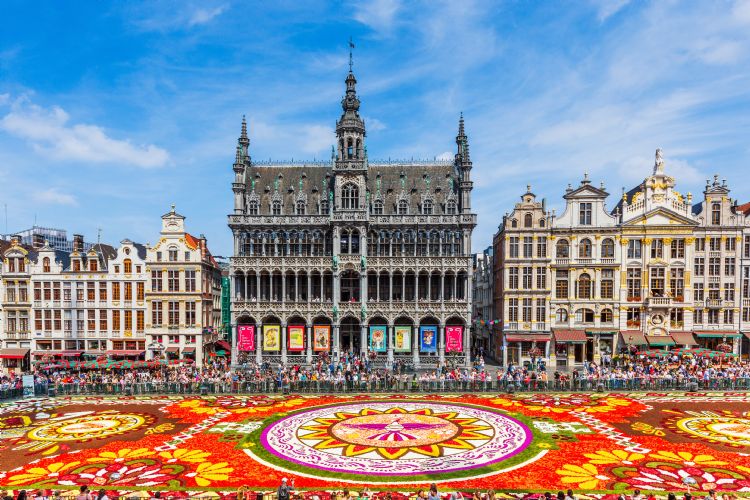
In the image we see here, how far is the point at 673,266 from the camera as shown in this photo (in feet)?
172

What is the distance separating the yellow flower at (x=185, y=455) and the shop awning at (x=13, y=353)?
40.0m

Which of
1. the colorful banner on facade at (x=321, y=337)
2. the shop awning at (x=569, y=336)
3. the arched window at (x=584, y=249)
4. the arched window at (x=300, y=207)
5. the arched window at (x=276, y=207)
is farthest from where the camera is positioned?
the arched window at (x=276, y=207)

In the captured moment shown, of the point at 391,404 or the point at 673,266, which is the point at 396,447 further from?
the point at 673,266

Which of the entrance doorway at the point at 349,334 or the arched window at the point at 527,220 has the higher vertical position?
the arched window at the point at 527,220

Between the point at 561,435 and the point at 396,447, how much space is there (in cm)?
948

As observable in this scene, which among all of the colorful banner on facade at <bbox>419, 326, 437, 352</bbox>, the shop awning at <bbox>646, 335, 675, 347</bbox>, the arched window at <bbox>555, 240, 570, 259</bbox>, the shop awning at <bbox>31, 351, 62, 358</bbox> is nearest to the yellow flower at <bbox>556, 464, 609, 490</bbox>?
the colorful banner on facade at <bbox>419, 326, 437, 352</bbox>

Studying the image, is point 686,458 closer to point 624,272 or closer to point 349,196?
point 624,272

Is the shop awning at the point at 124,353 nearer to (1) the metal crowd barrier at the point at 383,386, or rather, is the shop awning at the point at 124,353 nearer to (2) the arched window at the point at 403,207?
(1) the metal crowd barrier at the point at 383,386

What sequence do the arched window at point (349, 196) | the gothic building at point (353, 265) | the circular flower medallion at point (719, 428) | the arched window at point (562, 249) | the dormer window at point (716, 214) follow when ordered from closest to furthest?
the circular flower medallion at point (719, 428) → the dormer window at point (716, 214) → the arched window at point (562, 249) → the gothic building at point (353, 265) → the arched window at point (349, 196)

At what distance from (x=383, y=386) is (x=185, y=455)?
59.1 ft

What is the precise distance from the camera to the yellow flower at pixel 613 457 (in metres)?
22.4

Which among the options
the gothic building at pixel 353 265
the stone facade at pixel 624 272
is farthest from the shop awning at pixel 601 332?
the gothic building at pixel 353 265

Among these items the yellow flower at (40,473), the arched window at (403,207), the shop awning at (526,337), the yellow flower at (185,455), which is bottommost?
the shop awning at (526,337)

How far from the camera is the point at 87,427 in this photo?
93.8 ft
